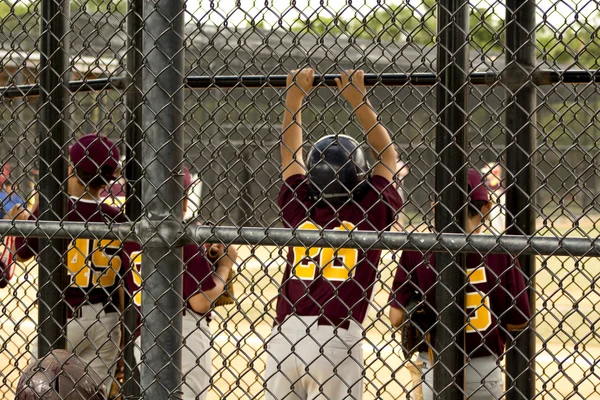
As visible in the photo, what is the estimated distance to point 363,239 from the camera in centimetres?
248

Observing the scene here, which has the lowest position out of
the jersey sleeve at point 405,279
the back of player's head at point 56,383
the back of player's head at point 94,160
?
the back of player's head at point 56,383

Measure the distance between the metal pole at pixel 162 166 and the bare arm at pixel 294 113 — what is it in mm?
507

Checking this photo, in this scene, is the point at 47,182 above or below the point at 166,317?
above

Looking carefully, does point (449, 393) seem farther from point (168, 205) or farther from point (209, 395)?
point (209, 395)

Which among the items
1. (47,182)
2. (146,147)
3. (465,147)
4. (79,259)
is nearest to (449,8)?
(465,147)

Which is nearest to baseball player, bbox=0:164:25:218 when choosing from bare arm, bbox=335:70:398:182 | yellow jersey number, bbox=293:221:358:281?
yellow jersey number, bbox=293:221:358:281

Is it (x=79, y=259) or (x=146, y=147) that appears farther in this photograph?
(x=79, y=259)

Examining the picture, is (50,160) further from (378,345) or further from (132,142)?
(378,345)

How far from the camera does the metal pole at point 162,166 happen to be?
8.61 ft

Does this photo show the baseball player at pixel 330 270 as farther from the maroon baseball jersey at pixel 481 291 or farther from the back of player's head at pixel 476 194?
the back of player's head at pixel 476 194

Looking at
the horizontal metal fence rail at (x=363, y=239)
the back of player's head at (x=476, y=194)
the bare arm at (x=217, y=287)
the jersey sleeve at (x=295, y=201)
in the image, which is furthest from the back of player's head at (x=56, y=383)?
the back of player's head at (x=476, y=194)

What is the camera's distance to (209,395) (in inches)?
256

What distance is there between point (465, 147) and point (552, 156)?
1978 cm

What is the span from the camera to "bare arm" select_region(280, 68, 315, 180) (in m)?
3.24
